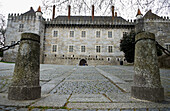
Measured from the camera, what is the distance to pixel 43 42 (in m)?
25.9

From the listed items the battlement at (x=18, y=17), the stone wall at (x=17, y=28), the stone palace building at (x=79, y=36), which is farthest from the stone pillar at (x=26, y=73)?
the battlement at (x=18, y=17)

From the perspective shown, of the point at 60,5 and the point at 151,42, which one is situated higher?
the point at 60,5

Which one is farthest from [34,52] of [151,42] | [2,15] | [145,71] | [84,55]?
[84,55]

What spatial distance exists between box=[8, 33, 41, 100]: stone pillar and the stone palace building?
23.6 metres

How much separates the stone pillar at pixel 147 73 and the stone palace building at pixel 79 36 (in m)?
23.5

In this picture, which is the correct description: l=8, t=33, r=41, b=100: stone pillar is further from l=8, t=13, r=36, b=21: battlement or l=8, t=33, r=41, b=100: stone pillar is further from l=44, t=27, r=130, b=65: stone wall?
l=8, t=13, r=36, b=21: battlement

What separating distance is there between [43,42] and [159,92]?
2645 cm

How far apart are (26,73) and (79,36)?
25.2 m

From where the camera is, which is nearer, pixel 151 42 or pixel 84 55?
pixel 151 42

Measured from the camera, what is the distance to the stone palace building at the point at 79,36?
25.1m

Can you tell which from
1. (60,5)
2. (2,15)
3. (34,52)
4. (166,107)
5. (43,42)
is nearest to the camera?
(166,107)

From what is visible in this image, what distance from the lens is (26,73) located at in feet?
6.70

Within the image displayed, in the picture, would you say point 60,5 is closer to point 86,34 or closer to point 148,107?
point 148,107

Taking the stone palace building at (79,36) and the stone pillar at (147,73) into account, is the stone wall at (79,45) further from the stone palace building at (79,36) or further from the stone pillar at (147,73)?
the stone pillar at (147,73)
